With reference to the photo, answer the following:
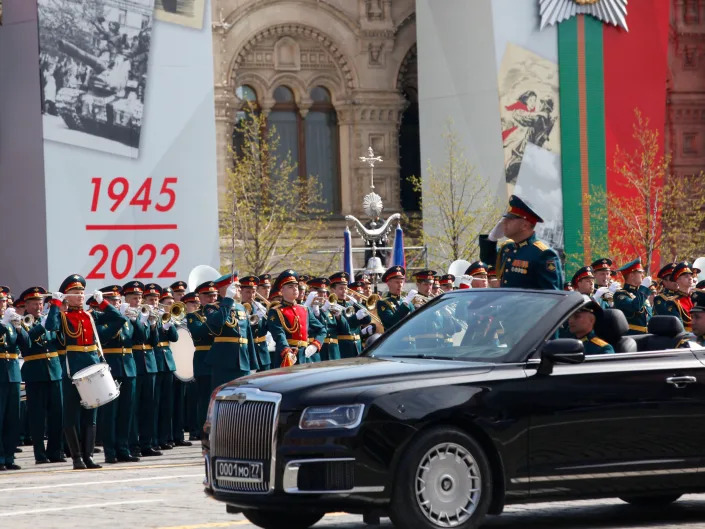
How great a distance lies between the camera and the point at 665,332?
10.5 m

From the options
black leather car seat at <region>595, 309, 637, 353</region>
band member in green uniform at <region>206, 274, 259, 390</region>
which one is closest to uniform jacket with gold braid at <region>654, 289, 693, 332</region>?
band member in green uniform at <region>206, 274, 259, 390</region>

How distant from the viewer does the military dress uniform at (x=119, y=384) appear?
17.7 meters

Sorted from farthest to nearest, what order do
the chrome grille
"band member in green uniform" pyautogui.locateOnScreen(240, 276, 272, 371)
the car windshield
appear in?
"band member in green uniform" pyautogui.locateOnScreen(240, 276, 272, 371), the car windshield, the chrome grille

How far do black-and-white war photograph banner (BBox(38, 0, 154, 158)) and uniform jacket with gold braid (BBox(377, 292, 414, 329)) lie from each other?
1376 cm

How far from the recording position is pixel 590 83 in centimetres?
4256

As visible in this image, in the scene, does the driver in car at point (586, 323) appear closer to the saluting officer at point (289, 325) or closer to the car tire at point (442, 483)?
the car tire at point (442, 483)

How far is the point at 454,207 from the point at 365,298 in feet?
65.1

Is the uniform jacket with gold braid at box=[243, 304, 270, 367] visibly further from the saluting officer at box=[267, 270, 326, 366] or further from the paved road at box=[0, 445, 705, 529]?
the paved road at box=[0, 445, 705, 529]

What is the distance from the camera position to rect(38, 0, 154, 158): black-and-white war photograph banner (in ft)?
106

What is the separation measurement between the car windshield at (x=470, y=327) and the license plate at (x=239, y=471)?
4.26ft

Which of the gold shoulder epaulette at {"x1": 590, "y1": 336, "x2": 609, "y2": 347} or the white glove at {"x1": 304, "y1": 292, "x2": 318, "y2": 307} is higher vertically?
the white glove at {"x1": 304, "y1": 292, "x2": 318, "y2": 307}

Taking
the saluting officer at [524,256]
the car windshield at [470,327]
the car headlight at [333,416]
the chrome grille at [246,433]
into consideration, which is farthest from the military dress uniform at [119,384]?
the car headlight at [333,416]

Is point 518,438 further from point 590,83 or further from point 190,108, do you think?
point 590,83

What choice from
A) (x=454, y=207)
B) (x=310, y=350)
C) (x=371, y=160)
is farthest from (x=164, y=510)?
(x=371, y=160)
